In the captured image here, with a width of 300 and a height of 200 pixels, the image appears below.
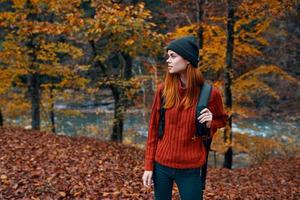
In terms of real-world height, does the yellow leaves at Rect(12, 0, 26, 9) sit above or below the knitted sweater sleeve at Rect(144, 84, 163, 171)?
above

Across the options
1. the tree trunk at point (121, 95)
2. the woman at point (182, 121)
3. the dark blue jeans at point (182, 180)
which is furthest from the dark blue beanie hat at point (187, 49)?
the tree trunk at point (121, 95)

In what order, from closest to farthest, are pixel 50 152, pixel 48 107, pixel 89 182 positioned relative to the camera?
1. pixel 89 182
2. pixel 50 152
3. pixel 48 107

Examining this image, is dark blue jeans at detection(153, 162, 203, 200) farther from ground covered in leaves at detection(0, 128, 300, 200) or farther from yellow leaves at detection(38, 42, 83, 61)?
yellow leaves at detection(38, 42, 83, 61)

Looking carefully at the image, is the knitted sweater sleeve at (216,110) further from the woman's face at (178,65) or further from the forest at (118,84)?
the forest at (118,84)

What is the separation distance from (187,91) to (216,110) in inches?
13.2

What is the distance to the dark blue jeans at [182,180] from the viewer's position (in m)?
3.98

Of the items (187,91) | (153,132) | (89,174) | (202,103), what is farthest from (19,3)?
(202,103)

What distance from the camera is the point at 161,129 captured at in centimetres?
404

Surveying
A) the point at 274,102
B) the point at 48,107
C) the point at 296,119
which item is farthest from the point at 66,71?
the point at 274,102

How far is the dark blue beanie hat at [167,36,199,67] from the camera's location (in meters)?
3.96

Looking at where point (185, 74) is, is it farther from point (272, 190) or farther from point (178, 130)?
point (272, 190)

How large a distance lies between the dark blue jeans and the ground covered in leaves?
3.70m

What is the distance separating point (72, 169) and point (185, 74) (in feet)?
20.1

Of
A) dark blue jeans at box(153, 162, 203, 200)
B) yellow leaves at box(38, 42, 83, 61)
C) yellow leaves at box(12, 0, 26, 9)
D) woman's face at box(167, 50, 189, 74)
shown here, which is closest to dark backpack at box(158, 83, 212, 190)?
dark blue jeans at box(153, 162, 203, 200)
